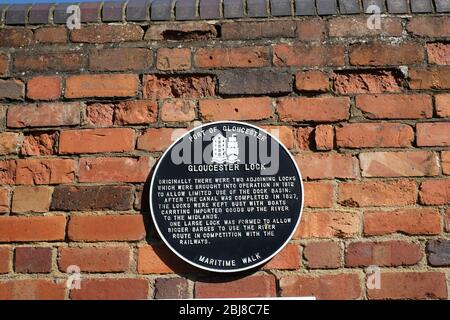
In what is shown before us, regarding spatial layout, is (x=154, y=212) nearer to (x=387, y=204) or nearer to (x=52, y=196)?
(x=52, y=196)

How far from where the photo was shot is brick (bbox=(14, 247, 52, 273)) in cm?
244

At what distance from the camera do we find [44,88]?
265 cm

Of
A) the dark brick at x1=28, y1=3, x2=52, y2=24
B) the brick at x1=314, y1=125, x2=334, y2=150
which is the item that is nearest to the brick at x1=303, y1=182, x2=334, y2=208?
the brick at x1=314, y1=125, x2=334, y2=150

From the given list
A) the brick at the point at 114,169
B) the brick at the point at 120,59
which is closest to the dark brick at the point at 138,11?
the brick at the point at 120,59

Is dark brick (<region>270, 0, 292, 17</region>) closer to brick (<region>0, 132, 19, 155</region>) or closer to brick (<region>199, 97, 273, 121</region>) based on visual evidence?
brick (<region>199, 97, 273, 121</region>)

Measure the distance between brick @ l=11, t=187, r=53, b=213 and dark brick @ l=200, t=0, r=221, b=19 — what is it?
929 millimetres

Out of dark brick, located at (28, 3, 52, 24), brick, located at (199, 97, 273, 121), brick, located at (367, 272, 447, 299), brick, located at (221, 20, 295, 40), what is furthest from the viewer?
dark brick, located at (28, 3, 52, 24)

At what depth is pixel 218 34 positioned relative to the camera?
267 centimetres

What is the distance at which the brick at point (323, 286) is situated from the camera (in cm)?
234

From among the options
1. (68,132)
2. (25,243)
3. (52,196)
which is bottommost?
(25,243)
